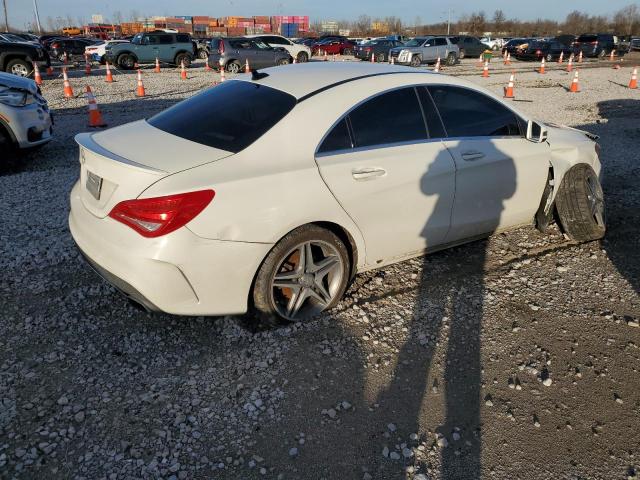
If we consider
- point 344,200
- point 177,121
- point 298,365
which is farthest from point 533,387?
point 177,121

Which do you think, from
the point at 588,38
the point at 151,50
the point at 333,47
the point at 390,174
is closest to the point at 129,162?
the point at 390,174

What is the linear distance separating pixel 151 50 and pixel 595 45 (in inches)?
1138

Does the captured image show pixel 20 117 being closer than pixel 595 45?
Yes

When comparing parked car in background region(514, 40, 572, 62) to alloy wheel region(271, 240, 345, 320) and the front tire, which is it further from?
alloy wheel region(271, 240, 345, 320)

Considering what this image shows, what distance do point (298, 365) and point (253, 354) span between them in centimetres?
30

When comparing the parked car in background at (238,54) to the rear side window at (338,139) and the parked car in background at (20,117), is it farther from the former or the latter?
the rear side window at (338,139)

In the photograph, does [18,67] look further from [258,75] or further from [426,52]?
[426,52]

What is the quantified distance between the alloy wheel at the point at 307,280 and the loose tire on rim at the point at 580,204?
2.50m

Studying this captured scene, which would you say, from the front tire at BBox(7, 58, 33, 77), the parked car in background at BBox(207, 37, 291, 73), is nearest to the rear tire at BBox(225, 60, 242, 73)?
the parked car in background at BBox(207, 37, 291, 73)

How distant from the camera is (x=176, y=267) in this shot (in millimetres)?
2723

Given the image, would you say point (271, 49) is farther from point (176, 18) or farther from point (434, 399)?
point (176, 18)

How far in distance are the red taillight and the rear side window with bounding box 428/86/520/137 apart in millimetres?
2015

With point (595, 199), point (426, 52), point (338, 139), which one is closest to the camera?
point (338, 139)

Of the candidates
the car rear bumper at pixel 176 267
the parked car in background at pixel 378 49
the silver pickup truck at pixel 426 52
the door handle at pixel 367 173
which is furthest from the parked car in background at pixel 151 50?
the car rear bumper at pixel 176 267
